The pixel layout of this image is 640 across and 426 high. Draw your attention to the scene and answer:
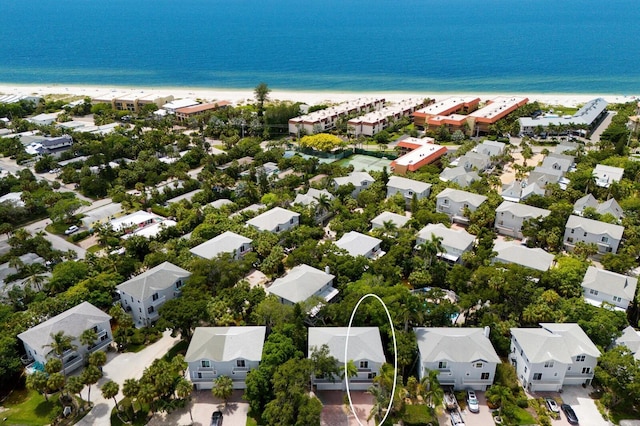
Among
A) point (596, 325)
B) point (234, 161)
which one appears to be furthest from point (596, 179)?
point (234, 161)

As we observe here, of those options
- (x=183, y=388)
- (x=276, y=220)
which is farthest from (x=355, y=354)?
(x=276, y=220)

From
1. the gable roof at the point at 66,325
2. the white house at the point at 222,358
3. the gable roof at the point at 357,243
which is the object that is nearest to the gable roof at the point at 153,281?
the gable roof at the point at 66,325

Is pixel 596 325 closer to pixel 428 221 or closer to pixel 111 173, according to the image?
pixel 428 221

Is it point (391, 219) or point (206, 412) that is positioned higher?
point (391, 219)

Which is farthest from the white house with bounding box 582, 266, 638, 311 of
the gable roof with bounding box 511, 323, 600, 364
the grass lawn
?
the grass lawn

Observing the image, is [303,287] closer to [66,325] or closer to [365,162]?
[66,325]
